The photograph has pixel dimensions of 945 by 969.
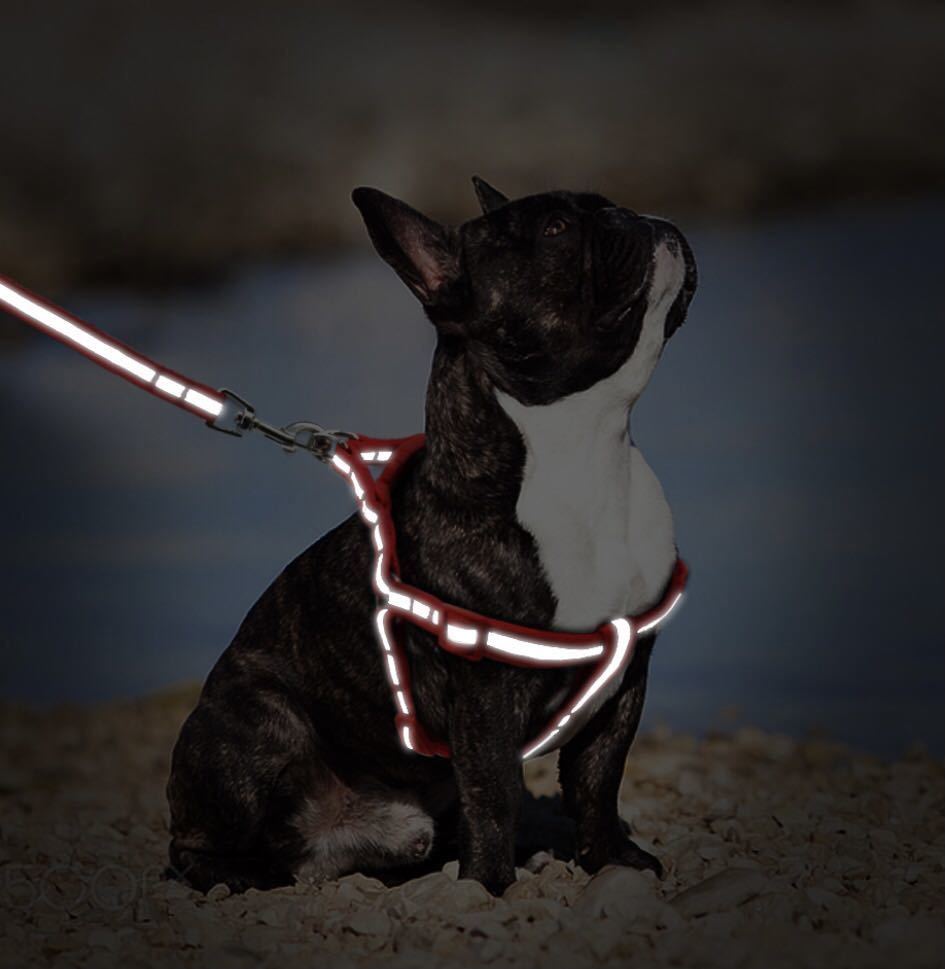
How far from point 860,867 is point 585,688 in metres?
0.81

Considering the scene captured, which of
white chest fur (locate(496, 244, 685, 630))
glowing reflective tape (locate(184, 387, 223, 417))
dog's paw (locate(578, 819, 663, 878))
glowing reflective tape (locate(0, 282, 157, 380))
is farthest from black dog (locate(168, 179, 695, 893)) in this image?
glowing reflective tape (locate(0, 282, 157, 380))

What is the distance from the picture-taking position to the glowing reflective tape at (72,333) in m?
3.07

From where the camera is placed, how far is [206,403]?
10.1ft

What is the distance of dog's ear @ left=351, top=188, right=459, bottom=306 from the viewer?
273 cm

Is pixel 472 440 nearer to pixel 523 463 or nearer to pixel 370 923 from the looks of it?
pixel 523 463

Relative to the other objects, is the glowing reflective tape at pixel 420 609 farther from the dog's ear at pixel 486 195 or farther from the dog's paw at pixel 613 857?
the dog's ear at pixel 486 195

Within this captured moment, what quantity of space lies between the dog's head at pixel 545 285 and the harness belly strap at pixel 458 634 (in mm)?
393

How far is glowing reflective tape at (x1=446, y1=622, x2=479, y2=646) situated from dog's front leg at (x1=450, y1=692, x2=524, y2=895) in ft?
0.40

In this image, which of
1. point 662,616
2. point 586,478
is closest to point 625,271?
point 586,478

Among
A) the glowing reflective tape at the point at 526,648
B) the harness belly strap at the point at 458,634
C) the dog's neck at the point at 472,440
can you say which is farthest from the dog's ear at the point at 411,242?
the glowing reflective tape at the point at 526,648

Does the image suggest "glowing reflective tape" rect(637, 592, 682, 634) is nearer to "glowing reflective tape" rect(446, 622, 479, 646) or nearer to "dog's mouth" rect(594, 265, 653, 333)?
"glowing reflective tape" rect(446, 622, 479, 646)

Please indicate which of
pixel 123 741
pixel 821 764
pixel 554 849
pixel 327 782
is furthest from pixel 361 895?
pixel 123 741

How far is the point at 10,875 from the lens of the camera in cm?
354

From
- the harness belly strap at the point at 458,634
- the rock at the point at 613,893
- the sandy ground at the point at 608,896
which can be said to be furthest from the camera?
the harness belly strap at the point at 458,634
